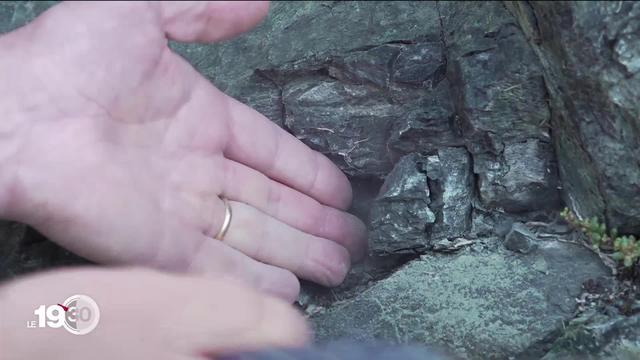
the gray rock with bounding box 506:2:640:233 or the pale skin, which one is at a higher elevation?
the gray rock with bounding box 506:2:640:233

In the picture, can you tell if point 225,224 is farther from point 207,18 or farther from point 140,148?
point 207,18

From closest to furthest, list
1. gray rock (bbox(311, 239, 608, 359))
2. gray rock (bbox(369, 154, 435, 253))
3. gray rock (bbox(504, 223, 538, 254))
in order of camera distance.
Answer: gray rock (bbox(311, 239, 608, 359)) → gray rock (bbox(504, 223, 538, 254)) → gray rock (bbox(369, 154, 435, 253))

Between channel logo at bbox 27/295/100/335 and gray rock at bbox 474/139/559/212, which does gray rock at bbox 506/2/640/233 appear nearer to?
gray rock at bbox 474/139/559/212

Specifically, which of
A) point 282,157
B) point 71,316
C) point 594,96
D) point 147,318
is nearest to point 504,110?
point 594,96

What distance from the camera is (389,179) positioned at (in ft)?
7.30

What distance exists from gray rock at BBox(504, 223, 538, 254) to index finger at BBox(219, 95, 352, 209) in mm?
479

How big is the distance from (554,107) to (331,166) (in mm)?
627

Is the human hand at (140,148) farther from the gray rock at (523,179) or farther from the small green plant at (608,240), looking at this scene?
the small green plant at (608,240)

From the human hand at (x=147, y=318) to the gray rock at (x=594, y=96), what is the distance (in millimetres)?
770

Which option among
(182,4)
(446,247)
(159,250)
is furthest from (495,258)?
(182,4)

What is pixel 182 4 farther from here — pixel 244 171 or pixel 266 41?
pixel 266 41

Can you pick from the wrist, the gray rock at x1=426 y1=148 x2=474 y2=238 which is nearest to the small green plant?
the gray rock at x1=426 y1=148 x2=474 y2=238

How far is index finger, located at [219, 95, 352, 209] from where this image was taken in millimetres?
2127

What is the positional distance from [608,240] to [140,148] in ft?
3.73
